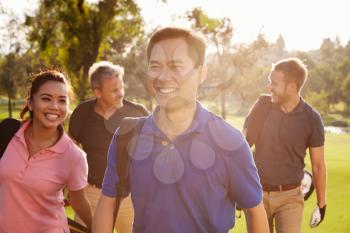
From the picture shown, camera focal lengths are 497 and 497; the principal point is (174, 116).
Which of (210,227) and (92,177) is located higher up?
(210,227)

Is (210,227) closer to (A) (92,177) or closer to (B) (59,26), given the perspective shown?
(A) (92,177)

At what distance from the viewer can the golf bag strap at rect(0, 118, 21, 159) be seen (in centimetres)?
356

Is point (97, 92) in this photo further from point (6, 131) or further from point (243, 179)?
point (243, 179)

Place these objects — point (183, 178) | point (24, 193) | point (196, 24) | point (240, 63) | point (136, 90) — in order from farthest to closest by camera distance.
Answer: point (136, 90) → point (240, 63) → point (196, 24) → point (24, 193) → point (183, 178)

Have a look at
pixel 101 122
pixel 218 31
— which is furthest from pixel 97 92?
pixel 218 31

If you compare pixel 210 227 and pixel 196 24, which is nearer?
pixel 210 227

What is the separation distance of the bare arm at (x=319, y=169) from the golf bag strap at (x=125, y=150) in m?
3.13

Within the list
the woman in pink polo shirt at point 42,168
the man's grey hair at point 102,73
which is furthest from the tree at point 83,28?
the woman in pink polo shirt at point 42,168

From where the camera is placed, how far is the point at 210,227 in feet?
7.64

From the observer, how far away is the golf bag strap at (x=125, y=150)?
2.44 metres

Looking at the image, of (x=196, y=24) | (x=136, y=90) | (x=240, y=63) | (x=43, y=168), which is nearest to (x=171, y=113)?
(x=43, y=168)

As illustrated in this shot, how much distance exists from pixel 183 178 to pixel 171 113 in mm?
351

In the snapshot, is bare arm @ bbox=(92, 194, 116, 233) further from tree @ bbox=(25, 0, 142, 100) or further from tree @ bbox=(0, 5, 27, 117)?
tree @ bbox=(0, 5, 27, 117)

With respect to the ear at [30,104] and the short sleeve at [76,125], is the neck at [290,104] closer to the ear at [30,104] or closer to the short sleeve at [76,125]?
the short sleeve at [76,125]
